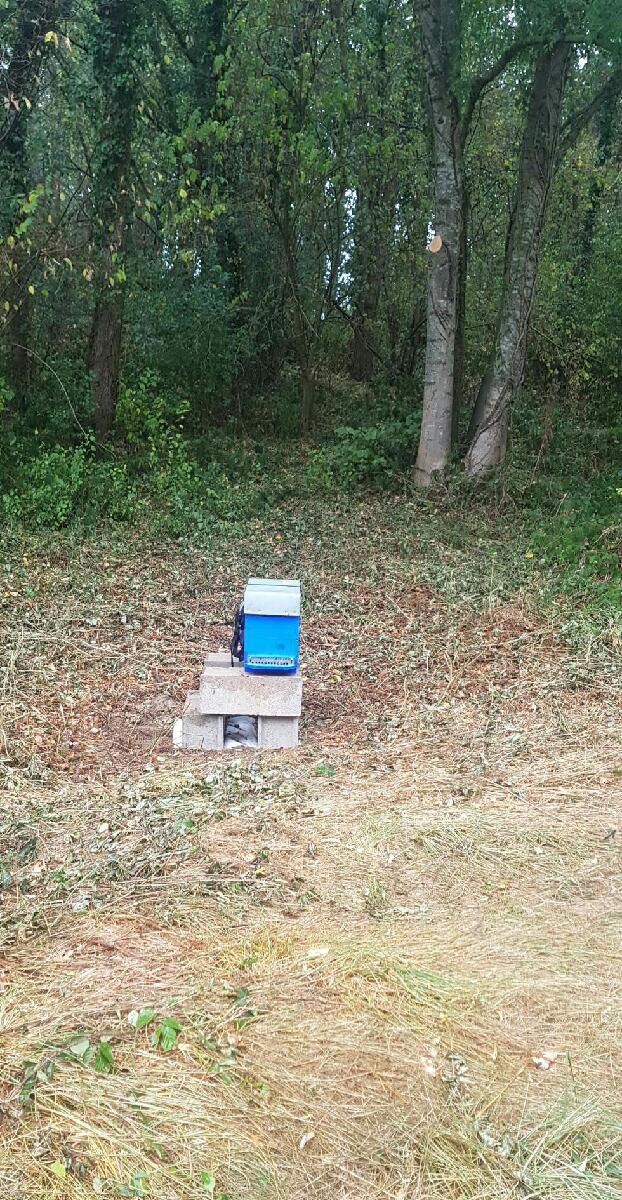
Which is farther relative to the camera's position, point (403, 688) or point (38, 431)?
point (38, 431)

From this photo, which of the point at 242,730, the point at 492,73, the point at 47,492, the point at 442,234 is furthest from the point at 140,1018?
the point at 492,73

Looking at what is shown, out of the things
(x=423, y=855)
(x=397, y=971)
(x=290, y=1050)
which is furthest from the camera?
(x=423, y=855)

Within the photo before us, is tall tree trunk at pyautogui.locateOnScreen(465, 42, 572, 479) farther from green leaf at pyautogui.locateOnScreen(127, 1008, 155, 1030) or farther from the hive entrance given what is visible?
green leaf at pyautogui.locateOnScreen(127, 1008, 155, 1030)

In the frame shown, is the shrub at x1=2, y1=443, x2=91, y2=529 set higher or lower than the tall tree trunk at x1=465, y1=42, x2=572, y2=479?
lower

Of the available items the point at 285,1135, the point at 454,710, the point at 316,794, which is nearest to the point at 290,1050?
the point at 285,1135

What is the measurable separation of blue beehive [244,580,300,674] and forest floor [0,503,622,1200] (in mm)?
514

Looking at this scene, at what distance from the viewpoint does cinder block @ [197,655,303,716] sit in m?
5.25

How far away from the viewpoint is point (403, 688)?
6.29 metres

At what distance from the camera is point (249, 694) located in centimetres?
527

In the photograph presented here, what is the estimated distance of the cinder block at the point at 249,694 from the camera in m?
5.25

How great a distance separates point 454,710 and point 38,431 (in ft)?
21.1

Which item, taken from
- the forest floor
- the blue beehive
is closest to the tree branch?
the forest floor

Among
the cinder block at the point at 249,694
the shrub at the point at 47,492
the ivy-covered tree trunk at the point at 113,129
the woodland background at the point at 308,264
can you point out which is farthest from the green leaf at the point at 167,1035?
the ivy-covered tree trunk at the point at 113,129

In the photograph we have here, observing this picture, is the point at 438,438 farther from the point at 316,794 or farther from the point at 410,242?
the point at 316,794
